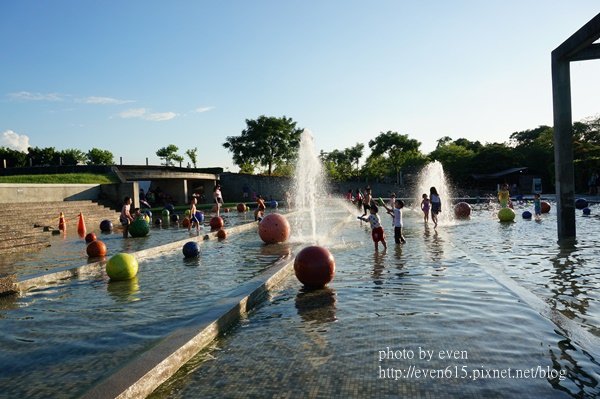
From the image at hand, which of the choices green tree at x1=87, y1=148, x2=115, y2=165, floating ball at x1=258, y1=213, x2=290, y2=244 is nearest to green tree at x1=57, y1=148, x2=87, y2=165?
green tree at x1=87, y1=148, x2=115, y2=165

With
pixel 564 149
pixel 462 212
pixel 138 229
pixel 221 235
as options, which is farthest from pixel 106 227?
pixel 564 149

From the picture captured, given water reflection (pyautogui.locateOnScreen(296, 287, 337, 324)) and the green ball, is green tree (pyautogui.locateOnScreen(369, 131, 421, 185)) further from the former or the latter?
water reflection (pyautogui.locateOnScreen(296, 287, 337, 324))

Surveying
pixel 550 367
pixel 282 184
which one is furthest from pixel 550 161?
pixel 550 367

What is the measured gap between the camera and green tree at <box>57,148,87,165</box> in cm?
9406

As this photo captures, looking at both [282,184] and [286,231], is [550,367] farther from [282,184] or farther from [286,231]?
[282,184]

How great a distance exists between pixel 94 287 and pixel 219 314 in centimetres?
459

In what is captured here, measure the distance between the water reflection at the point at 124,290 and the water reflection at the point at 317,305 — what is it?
2.95 m

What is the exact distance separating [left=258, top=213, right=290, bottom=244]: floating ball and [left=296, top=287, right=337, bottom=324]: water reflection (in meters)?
7.27

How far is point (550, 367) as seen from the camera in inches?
190

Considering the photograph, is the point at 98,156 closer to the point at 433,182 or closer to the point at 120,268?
the point at 433,182

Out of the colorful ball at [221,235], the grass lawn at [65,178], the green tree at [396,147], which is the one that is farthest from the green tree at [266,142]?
the colorful ball at [221,235]

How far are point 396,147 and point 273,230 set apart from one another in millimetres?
69095

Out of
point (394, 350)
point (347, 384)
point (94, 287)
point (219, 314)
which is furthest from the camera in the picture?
point (94, 287)

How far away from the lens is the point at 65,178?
38.0 metres
